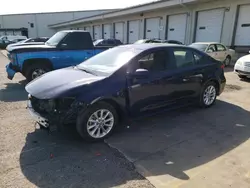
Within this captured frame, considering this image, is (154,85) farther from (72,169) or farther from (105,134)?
(72,169)

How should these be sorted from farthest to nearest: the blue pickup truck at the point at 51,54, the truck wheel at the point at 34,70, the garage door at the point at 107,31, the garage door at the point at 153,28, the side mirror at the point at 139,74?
the garage door at the point at 107,31 → the garage door at the point at 153,28 → the truck wheel at the point at 34,70 → the blue pickup truck at the point at 51,54 → the side mirror at the point at 139,74

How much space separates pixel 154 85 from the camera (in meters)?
4.36

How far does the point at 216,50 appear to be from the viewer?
42.9 feet

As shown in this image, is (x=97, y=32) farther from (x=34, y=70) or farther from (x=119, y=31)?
(x=34, y=70)

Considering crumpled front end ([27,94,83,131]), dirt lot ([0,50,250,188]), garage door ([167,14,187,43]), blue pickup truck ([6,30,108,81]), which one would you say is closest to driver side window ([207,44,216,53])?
garage door ([167,14,187,43])

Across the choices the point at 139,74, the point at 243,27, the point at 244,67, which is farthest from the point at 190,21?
the point at 139,74

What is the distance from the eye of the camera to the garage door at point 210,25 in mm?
16439

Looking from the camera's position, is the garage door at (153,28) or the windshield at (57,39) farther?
the garage door at (153,28)

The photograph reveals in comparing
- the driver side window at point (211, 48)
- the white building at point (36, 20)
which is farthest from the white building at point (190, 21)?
the white building at point (36, 20)

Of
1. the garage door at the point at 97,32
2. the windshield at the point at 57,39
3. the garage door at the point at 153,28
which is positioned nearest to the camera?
the windshield at the point at 57,39

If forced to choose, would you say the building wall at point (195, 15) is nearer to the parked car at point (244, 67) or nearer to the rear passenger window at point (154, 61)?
the parked car at point (244, 67)

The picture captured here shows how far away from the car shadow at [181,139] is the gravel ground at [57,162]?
0.90ft

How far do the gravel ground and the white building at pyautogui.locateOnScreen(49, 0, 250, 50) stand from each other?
48.3 feet

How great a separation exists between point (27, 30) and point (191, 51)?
55408 millimetres
